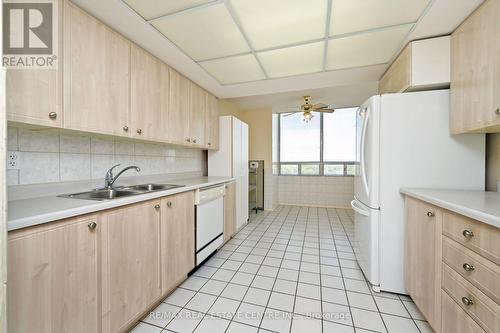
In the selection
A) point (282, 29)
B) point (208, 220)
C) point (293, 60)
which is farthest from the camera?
point (208, 220)

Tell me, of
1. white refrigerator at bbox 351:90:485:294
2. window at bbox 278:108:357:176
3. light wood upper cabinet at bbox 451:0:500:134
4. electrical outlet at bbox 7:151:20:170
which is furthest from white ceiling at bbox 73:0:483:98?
window at bbox 278:108:357:176

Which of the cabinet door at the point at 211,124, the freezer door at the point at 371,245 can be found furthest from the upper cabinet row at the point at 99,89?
the freezer door at the point at 371,245

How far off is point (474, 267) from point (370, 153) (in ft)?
3.49

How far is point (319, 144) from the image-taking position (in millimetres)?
5402

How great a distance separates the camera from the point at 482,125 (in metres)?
1.33

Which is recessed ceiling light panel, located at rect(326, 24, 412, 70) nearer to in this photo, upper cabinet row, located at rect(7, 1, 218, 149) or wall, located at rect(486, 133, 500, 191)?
wall, located at rect(486, 133, 500, 191)

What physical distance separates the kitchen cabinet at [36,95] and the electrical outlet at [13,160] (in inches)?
13.0

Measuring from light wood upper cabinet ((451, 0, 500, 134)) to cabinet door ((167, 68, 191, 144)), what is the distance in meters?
2.52

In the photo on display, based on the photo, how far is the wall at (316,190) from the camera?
5133 mm

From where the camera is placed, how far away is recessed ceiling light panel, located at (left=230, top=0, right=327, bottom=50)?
1384 mm

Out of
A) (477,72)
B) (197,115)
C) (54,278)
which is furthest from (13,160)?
(477,72)

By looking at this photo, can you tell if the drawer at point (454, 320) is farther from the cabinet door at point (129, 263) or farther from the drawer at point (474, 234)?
the cabinet door at point (129, 263)

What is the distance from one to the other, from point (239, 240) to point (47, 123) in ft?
8.23

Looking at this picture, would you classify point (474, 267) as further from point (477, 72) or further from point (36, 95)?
point (36, 95)
